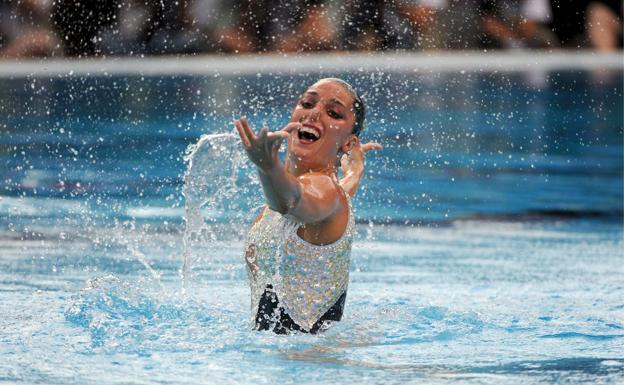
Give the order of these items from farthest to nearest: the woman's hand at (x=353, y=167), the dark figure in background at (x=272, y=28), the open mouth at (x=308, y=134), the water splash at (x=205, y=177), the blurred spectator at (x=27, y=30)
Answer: the dark figure in background at (x=272, y=28)
the blurred spectator at (x=27, y=30)
the water splash at (x=205, y=177)
the woman's hand at (x=353, y=167)
the open mouth at (x=308, y=134)

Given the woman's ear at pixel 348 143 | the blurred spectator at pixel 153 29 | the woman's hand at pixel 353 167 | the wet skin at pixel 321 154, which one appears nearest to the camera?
the wet skin at pixel 321 154

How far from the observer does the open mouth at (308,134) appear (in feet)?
14.6

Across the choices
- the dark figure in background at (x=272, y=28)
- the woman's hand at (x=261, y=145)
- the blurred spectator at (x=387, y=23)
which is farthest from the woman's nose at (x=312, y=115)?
the dark figure in background at (x=272, y=28)

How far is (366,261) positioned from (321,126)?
2.36 metres

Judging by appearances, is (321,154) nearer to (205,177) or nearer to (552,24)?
(205,177)

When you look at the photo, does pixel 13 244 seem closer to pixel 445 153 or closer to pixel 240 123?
pixel 240 123

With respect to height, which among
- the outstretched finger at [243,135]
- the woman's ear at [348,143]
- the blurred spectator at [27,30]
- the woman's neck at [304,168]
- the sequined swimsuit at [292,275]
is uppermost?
the blurred spectator at [27,30]

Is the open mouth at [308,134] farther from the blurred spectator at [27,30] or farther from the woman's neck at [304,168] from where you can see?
the blurred spectator at [27,30]

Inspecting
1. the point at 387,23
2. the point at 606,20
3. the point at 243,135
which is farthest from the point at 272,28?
the point at 243,135

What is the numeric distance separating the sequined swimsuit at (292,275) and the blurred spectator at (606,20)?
1847 centimetres

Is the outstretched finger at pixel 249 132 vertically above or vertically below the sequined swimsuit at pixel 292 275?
above

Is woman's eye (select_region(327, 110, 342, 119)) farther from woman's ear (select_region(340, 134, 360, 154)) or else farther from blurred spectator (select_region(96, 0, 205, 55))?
blurred spectator (select_region(96, 0, 205, 55))

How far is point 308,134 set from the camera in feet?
14.7

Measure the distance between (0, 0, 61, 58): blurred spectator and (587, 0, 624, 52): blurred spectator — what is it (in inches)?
343
